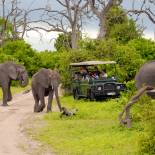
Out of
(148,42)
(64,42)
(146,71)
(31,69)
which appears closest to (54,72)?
(146,71)

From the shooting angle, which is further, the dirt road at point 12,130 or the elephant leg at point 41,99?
the elephant leg at point 41,99

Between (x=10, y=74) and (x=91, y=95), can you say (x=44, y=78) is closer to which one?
(x=91, y=95)

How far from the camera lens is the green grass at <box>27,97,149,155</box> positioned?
530 inches

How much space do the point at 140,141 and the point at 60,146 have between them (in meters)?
2.58

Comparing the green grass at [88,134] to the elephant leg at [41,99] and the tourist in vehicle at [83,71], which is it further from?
the tourist in vehicle at [83,71]

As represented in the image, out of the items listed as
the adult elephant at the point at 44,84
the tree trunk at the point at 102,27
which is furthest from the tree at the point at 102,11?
the adult elephant at the point at 44,84

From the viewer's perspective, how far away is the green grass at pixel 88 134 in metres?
13.5

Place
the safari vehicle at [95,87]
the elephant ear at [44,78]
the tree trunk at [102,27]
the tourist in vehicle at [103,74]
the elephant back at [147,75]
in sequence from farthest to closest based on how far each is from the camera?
the tree trunk at [102,27]
the tourist in vehicle at [103,74]
the safari vehicle at [95,87]
the elephant ear at [44,78]
the elephant back at [147,75]

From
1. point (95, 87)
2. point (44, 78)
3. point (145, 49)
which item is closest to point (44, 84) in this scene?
A: point (44, 78)

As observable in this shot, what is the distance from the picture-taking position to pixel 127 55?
3288cm

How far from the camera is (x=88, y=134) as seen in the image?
1599 cm

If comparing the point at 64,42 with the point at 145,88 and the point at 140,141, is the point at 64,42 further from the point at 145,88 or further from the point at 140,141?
the point at 140,141

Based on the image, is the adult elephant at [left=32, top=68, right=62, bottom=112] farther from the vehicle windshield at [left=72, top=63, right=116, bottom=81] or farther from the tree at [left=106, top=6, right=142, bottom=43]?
the tree at [left=106, top=6, right=142, bottom=43]

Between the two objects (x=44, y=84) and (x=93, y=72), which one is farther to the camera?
(x=93, y=72)
